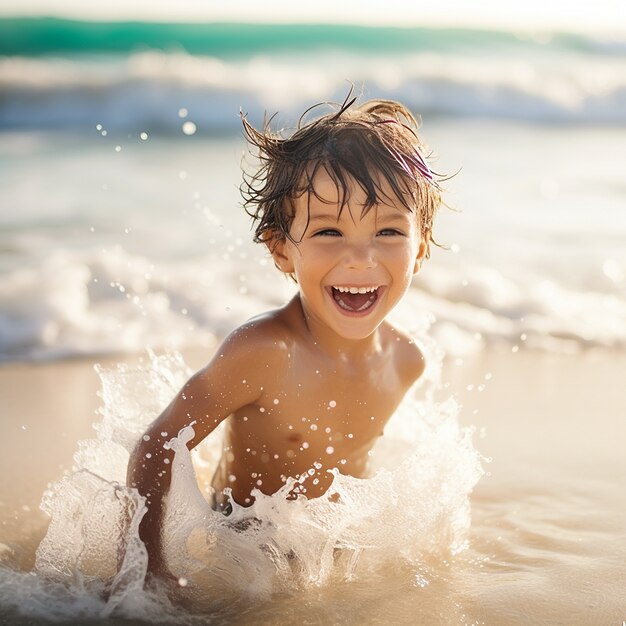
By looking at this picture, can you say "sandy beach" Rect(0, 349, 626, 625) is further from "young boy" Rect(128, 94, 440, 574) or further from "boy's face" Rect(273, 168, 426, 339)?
"boy's face" Rect(273, 168, 426, 339)

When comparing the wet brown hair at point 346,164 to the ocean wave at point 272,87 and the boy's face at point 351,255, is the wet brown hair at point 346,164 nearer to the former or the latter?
the boy's face at point 351,255

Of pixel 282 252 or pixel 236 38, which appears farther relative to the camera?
pixel 236 38

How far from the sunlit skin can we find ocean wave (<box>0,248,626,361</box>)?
1.21 metres

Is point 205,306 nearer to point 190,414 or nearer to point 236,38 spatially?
point 190,414

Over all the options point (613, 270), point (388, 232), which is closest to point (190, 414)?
point (388, 232)

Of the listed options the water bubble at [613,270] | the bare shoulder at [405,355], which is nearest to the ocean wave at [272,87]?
the water bubble at [613,270]

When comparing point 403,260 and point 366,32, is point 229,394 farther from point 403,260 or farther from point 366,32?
point 366,32

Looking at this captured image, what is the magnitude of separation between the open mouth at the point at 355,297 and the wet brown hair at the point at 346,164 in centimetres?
20

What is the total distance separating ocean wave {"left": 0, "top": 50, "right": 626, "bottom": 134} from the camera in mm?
10789

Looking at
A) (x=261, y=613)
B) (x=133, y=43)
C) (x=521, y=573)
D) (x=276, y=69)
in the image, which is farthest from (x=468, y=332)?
(x=133, y=43)

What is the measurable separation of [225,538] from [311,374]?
50 cm

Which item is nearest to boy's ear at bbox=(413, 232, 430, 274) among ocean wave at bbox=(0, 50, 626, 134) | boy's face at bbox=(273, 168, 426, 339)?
boy's face at bbox=(273, 168, 426, 339)

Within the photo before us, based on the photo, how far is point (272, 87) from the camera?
38.8ft

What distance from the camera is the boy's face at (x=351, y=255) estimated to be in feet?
8.45
